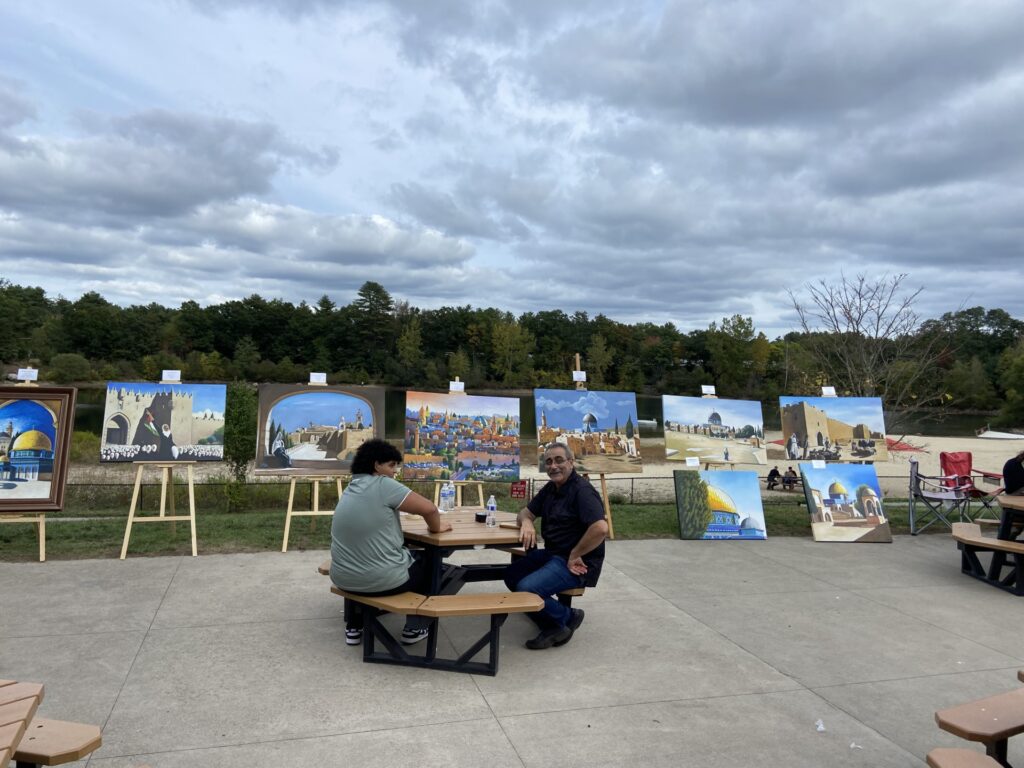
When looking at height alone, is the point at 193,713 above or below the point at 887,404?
below

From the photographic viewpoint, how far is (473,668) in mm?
3850

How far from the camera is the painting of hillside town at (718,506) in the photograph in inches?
303

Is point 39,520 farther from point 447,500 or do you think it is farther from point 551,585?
point 551,585

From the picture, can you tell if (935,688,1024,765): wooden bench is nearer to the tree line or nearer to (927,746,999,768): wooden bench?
(927,746,999,768): wooden bench

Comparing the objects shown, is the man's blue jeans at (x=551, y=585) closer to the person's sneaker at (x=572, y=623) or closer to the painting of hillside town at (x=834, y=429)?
the person's sneaker at (x=572, y=623)

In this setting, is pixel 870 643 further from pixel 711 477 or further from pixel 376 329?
pixel 376 329

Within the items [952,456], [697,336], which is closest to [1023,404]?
[697,336]

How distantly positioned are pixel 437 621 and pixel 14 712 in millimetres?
2098

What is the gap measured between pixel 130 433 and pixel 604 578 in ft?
16.2

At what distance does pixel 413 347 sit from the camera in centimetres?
6500

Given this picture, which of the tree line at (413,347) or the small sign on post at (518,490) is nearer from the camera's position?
the small sign on post at (518,490)

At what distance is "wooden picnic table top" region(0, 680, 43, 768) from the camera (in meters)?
1.96

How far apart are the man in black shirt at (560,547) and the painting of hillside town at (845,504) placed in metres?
4.58

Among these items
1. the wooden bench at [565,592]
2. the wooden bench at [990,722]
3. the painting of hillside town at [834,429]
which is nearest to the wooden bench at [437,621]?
the wooden bench at [565,592]
